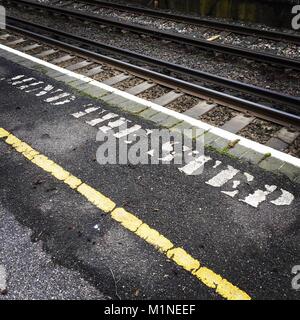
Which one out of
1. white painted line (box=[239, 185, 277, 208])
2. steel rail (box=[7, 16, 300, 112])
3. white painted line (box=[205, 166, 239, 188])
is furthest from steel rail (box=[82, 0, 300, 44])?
white painted line (box=[239, 185, 277, 208])

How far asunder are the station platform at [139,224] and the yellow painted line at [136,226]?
0.01 meters

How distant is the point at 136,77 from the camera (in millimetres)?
A: 7199

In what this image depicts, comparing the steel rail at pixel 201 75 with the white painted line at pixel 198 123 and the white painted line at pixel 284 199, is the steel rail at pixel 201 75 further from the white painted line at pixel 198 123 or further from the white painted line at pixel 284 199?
the white painted line at pixel 284 199

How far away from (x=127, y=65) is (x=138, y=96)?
4.40 ft

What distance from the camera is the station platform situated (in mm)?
3057

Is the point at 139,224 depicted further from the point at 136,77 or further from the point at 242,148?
the point at 136,77

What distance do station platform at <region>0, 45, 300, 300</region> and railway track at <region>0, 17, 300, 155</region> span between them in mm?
1182

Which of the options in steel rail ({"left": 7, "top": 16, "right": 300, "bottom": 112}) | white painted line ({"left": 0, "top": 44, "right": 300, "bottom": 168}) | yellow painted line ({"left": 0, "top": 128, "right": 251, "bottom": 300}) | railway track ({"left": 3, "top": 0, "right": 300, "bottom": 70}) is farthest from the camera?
railway track ({"left": 3, "top": 0, "right": 300, "bottom": 70})

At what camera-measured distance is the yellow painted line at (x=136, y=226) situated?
3.01m

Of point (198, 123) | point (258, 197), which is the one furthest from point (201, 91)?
point (258, 197)

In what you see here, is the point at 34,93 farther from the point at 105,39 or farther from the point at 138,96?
the point at 105,39

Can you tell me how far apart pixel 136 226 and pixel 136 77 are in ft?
14.3

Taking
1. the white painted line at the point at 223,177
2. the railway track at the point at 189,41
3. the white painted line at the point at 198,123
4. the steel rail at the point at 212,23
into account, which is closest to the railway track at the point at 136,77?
the white painted line at the point at 198,123

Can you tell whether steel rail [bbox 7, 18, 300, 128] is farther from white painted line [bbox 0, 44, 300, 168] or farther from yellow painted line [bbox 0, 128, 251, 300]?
yellow painted line [bbox 0, 128, 251, 300]
